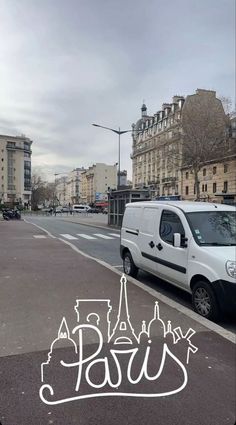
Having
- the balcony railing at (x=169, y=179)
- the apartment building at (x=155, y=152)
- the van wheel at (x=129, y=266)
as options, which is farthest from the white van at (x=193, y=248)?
the balcony railing at (x=169, y=179)

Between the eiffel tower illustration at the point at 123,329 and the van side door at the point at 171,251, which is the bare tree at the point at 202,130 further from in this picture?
the eiffel tower illustration at the point at 123,329

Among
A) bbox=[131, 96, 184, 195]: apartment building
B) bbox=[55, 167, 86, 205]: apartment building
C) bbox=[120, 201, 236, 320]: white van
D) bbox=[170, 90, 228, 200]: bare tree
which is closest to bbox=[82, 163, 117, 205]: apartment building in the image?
bbox=[55, 167, 86, 205]: apartment building

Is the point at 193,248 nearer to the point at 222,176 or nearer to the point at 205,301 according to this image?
the point at 205,301

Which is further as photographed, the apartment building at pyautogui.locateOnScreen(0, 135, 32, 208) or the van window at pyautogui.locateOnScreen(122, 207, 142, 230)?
the apartment building at pyautogui.locateOnScreen(0, 135, 32, 208)

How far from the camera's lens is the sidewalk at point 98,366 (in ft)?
9.95

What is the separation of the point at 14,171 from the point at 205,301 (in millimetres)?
118099

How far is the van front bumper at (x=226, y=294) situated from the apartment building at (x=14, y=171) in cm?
11079

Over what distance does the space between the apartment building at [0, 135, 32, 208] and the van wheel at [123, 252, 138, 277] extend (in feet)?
350

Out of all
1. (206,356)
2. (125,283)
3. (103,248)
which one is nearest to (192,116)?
(103,248)

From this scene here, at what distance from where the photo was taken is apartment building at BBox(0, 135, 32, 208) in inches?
4572

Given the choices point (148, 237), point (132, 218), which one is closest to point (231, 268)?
point (148, 237)

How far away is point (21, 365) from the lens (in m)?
3.89

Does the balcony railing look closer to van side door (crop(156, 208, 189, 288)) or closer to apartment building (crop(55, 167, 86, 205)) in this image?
van side door (crop(156, 208, 189, 288))

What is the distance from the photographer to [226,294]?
5.48 metres
